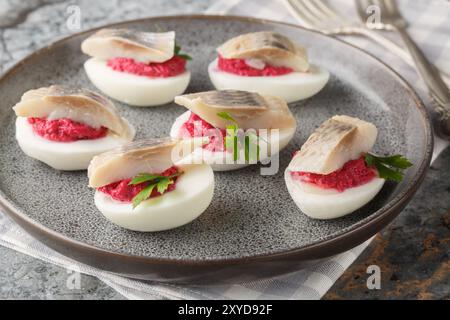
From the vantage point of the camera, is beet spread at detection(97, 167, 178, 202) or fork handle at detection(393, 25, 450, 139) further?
fork handle at detection(393, 25, 450, 139)

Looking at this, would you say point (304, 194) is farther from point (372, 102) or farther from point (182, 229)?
point (372, 102)

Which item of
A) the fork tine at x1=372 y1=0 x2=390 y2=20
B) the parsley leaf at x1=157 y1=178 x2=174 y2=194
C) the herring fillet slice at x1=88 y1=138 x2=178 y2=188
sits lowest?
the fork tine at x1=372 y1=0 x2=390 y2=20

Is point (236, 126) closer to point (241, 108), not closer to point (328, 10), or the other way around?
point (241, 108)

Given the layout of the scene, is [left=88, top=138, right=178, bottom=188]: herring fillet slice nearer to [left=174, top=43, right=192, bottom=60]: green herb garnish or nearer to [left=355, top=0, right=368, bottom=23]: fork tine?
[left=174, top=43, right=192, bottom=60]: green herb garnish

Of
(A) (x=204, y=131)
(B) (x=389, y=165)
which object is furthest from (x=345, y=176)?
(A) (x=204, y=131)

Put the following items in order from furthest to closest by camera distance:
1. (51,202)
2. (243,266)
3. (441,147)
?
(441,147) → (51,202) → (243,266)

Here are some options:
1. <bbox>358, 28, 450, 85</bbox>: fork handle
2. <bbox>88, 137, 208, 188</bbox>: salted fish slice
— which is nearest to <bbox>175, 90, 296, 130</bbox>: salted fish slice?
<bbox>88, 137, 208, 188</bbox>: salted fish slice

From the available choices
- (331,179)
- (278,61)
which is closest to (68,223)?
(331,179)
